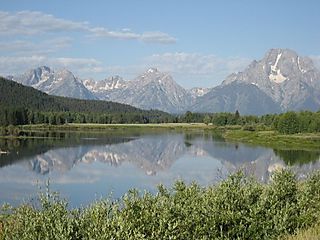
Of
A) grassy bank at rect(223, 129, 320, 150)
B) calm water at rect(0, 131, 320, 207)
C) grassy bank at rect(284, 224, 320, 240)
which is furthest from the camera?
grassy bank at rect(223, 129, 320, 150)

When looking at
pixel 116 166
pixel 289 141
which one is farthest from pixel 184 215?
pixel 289 141

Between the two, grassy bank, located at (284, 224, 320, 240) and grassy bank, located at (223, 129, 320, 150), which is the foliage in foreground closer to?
grassy bank, located at (284, 224, 320, 240)

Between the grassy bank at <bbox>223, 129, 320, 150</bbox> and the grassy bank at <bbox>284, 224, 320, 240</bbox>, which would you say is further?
the grassy bank at <bbox>223, 129, 320, 150</bbox>

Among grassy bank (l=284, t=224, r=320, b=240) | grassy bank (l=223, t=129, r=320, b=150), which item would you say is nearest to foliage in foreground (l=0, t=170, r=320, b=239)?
grassy bank (l=284, t=224, r=320, b=240)

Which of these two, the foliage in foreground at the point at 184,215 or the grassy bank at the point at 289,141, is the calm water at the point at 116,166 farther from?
the foliage in foreground at the point at 184,215

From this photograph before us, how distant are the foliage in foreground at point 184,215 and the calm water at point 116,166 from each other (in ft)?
57.8

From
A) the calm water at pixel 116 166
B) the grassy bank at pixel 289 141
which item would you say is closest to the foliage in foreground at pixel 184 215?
the calm water at pixel 116 166

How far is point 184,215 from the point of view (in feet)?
48.7

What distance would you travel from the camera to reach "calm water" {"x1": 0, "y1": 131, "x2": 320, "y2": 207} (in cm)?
4441

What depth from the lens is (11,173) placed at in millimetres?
56688

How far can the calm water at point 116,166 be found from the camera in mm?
44406

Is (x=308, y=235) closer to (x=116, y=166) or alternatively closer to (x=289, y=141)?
(x=116, y=166)

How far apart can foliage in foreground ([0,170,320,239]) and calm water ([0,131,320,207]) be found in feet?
57.8

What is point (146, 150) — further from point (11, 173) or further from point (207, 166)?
point (11, 173)
